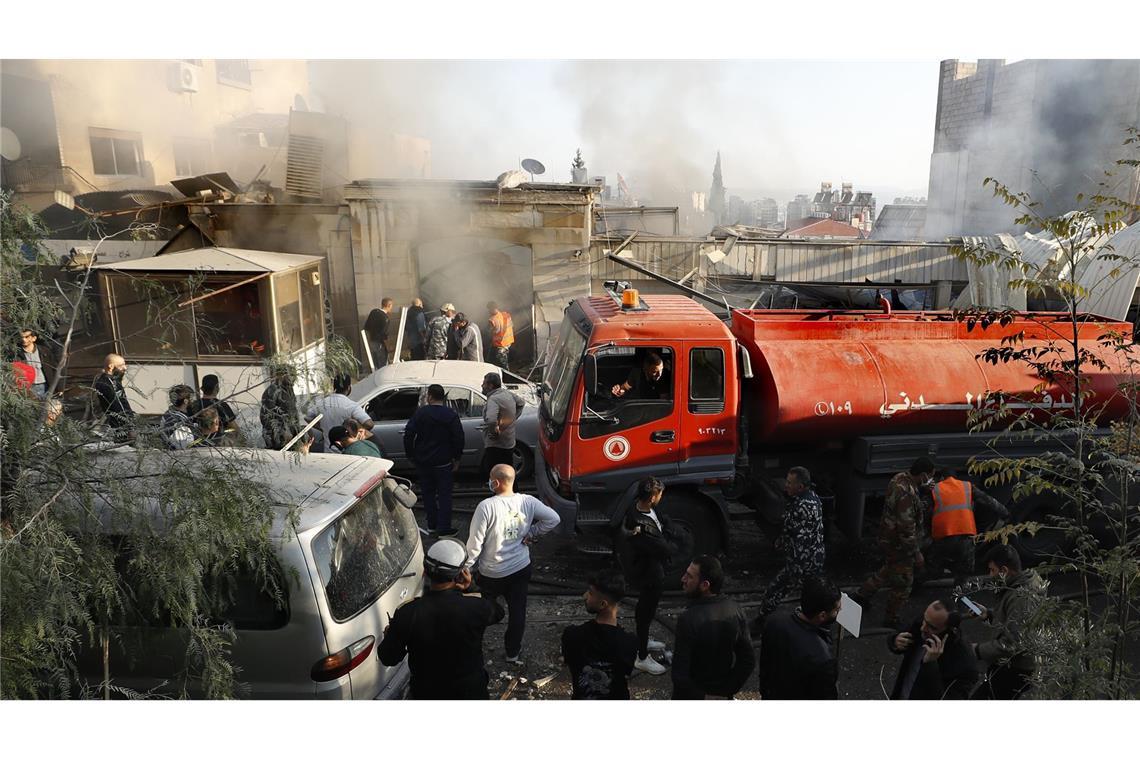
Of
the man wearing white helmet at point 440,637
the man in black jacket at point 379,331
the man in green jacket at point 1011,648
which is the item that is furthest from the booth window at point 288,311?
the man in green jacket at point 1011,648

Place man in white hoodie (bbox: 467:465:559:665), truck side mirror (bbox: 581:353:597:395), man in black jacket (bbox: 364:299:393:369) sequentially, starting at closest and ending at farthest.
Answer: man in white hoodie (bbox: 467:465:559:665), truck side mirror (bbox: 581:353:597:395), man in black jacket (bbox: 364:299:393:369)

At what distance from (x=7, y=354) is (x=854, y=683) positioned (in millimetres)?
5219

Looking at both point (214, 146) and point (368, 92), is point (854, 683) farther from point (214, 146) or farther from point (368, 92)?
point (214, 146)

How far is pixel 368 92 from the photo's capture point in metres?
17.2

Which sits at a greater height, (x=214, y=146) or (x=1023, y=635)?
(x=214, y=146)

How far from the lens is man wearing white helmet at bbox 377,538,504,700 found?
3.94m

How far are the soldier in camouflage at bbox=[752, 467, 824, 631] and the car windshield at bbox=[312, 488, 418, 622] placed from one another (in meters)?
2.64

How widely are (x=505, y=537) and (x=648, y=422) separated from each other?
166 cm

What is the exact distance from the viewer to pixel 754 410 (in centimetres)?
655

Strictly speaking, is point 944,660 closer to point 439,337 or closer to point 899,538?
point 899,538

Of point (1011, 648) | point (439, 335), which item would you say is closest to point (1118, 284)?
point (1011, 648)

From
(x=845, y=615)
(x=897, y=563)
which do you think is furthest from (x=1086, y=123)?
(x=845, y=615)

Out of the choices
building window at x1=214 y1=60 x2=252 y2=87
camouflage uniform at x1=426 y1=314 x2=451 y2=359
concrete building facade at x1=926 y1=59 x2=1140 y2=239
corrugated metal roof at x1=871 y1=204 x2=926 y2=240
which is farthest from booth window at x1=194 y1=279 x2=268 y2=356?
corrugated metal roof at x1=871 y1=204 x2=926 y2=240

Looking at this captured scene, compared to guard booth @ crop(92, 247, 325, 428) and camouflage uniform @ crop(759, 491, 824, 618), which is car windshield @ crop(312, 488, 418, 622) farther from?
guard booth @ crop(92, 247, 325, 428)
